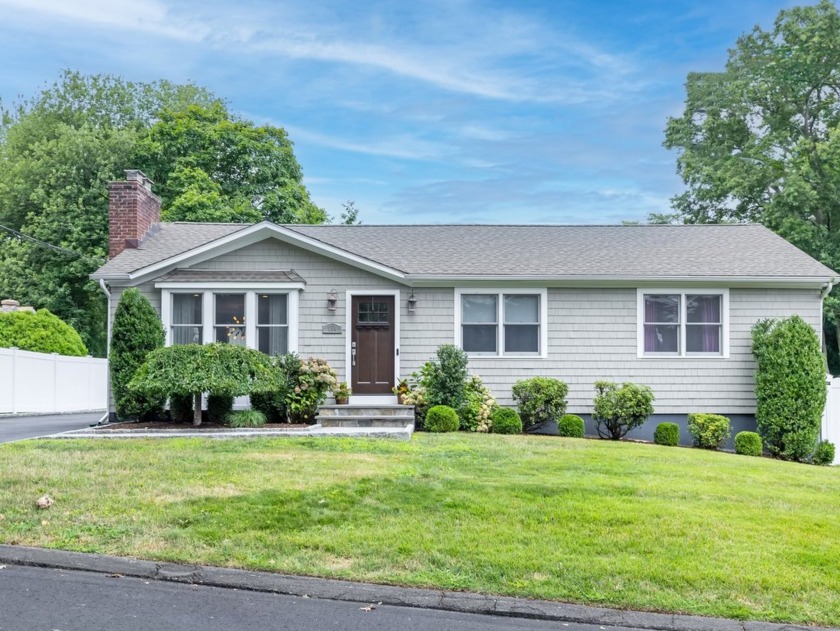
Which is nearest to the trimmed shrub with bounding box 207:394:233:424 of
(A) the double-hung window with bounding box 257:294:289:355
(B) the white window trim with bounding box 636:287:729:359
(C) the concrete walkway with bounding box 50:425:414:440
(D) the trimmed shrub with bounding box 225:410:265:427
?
(D) the trimmed shrub with bounding box 225:410:265:427

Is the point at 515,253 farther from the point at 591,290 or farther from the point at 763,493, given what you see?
the point at 763,493

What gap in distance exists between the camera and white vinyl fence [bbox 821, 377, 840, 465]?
16.1m

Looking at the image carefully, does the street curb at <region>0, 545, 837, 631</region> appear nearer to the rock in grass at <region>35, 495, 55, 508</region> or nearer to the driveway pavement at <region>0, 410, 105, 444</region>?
the rock in grass at <region>35, 495, 55, 508</region>

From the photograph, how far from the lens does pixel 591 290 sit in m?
16.1

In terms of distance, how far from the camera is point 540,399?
595 inches

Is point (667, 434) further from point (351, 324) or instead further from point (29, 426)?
point (29, 426)

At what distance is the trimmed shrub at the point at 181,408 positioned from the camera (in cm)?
1416

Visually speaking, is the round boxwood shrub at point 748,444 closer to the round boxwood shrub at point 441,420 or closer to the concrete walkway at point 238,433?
the round boxwood shrub at point 441,420

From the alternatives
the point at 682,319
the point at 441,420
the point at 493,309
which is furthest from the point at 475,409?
the point at 682,319

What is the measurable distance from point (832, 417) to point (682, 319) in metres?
3.60

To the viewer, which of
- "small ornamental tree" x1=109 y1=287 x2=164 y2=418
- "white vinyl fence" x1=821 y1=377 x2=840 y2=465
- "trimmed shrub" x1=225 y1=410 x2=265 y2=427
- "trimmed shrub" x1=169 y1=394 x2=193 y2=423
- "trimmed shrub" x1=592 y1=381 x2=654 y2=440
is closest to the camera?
"trimmed shrub" x1=225 y1=410 x2=265 y2=427

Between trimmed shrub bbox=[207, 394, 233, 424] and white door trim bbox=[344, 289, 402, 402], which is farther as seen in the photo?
white door trim bbox=[344, 289, 402, 402]

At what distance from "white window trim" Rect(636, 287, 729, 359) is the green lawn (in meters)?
5.69

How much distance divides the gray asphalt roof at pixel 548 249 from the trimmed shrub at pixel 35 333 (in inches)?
329
